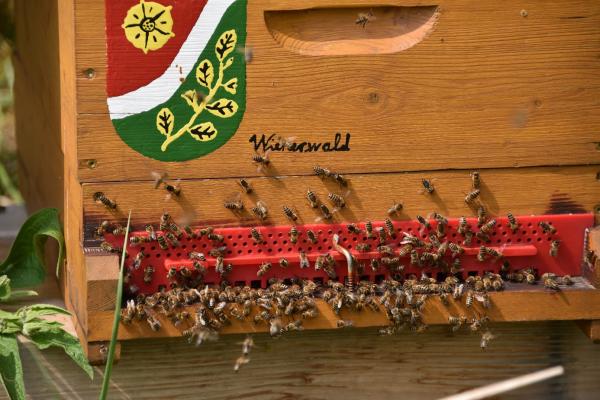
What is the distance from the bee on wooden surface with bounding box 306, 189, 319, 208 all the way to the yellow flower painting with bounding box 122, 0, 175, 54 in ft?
2.39

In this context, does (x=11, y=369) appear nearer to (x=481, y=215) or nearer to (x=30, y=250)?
(x=30, y=250)

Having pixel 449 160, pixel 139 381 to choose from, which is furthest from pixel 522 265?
pixel 139 381

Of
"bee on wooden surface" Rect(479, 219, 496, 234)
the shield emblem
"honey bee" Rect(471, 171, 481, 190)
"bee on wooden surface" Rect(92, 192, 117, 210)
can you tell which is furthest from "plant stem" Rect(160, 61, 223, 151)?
"bee on wooden surface" Rect(479, 219, 496, 234)

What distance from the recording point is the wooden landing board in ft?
13.6

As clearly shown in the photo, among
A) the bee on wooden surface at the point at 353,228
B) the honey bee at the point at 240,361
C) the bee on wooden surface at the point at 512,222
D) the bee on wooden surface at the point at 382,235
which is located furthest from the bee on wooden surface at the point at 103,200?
the bee on wooden surface at the point at 512,222

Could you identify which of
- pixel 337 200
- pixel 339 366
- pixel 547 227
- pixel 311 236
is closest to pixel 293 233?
pixel 311 236

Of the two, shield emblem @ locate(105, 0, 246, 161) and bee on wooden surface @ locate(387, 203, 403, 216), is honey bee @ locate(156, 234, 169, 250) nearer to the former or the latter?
shield emblem @ locate(105, 0, 246, 161)

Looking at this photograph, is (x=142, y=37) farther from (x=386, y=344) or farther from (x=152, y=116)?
(x=386, y=344)

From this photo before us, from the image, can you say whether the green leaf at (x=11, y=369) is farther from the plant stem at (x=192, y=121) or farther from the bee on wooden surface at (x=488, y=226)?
the bee on wooden surface at (x=488, y=226)

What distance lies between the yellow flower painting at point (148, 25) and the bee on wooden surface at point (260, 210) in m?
0.65

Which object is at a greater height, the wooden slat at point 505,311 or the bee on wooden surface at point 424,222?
the bee on wooden surface at point 424,222

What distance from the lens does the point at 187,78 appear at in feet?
13.1

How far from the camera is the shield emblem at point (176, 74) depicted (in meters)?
3.92

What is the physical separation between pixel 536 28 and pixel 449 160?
1.82 feet
